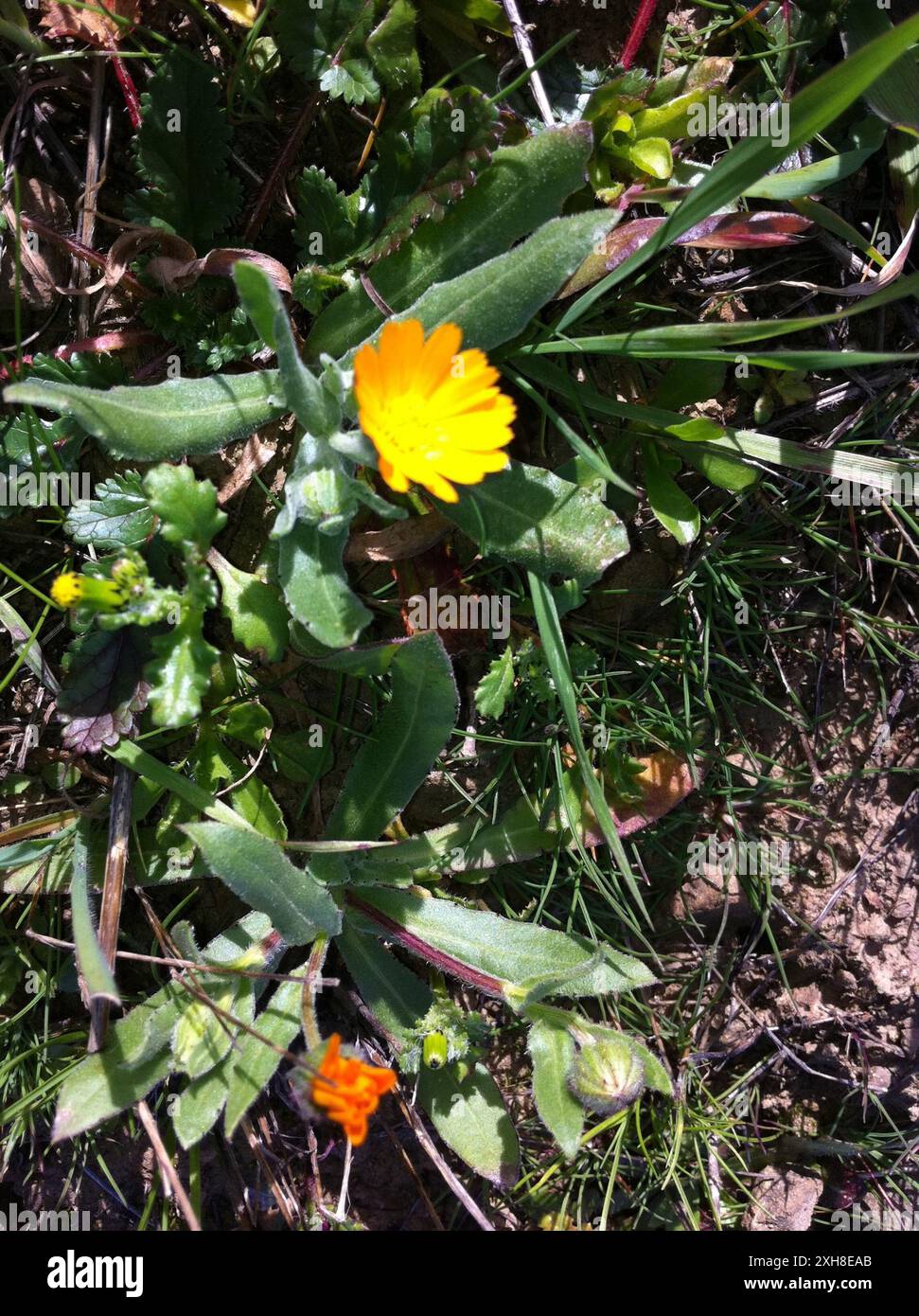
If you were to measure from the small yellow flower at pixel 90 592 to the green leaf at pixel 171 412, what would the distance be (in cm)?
37

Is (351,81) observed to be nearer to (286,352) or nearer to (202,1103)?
(286,352)

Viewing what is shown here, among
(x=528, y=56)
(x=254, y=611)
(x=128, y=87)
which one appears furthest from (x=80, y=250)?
(x=528, y=56)

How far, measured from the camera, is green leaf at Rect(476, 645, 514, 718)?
9.65 feet

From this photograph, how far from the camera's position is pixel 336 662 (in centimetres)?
271

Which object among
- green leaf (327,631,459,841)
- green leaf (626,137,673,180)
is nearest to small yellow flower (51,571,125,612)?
green leaf (327,631,459,841)

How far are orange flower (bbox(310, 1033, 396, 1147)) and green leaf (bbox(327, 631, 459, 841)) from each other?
81 centimetres

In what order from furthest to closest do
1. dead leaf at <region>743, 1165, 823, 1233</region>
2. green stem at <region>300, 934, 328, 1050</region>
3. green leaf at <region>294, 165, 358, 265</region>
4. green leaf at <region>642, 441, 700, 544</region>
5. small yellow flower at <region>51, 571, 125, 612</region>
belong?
dead leaf at <region>743, 1165, 823, 1233</region>
green leaf at <region>642, 441, 700, 544</region>
green leaf at <region>294, 165, 358, 265</region>
green stem at <region>300, 934, 328, 1050</region>
small yellow flower at <region>51, 571, 125, 612</region>

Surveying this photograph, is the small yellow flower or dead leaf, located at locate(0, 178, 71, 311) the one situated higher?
dead leaf, located at locate(0, 178, 71, 311)

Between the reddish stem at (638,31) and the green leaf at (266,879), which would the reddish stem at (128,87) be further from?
the green leaf at (266,879)

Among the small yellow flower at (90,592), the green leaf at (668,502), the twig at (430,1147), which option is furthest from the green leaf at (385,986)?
the green leaf at (668,502)

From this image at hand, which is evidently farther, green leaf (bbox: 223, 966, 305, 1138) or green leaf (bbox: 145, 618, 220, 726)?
green leaf (bbox: 223, 966, 305, 1138)

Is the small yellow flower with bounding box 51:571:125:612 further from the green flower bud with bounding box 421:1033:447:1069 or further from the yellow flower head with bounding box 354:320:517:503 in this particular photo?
the green flower bud with bounding box 421:1033:447:1069
